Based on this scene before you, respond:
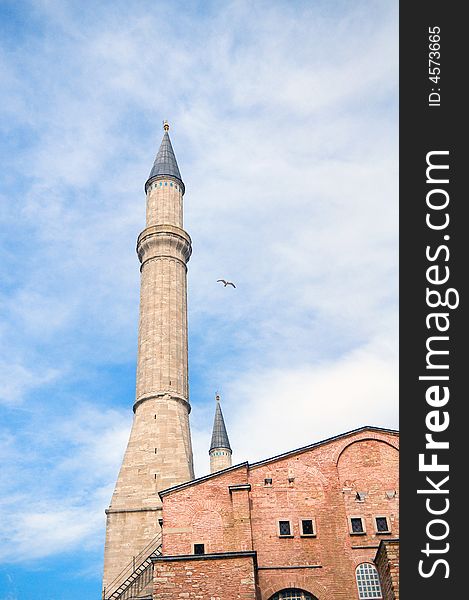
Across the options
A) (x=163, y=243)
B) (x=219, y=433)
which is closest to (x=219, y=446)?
(x=219, y=433)

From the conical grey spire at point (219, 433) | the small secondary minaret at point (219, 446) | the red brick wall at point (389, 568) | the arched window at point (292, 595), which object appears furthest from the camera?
the conical grey spire at point (219, 433)

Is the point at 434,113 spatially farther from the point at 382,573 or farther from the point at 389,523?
the point at 389,523

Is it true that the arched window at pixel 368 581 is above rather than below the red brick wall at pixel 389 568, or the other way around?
below

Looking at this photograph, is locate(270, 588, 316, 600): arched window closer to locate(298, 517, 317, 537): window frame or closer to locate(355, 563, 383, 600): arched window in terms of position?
locate(355, 563, 383, 600): arched window

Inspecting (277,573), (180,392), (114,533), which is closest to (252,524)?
(277,573)

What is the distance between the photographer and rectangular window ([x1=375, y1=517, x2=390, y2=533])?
74.4ft

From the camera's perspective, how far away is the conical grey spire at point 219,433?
199 ft

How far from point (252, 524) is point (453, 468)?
1344 cm

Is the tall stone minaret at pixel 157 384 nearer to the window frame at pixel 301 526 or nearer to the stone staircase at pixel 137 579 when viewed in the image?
the stone staircase at pixel 137 579

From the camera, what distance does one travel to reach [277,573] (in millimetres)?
21594

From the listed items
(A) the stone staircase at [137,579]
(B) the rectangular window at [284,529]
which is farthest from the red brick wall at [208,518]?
(A) the stone staircase at [137,579]

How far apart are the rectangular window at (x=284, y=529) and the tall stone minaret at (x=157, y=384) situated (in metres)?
7.90

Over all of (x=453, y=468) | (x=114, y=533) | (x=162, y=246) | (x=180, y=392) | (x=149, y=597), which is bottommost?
(x=149, y=597)

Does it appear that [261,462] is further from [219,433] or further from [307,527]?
[219,433]
